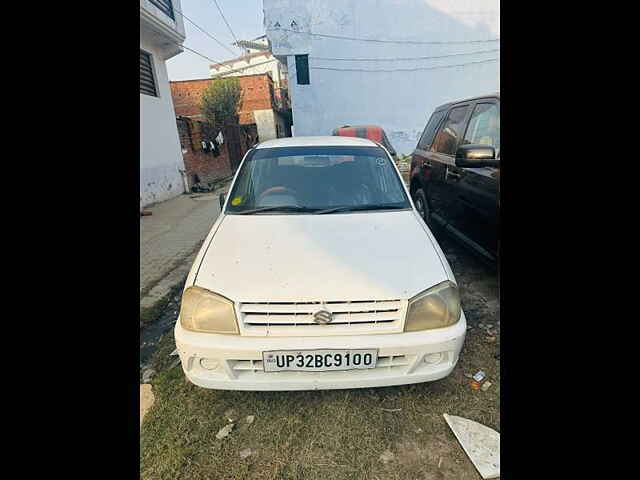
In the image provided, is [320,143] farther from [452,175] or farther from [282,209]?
[452,175]

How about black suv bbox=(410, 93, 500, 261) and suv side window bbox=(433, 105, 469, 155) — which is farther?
suv side window bbox=(433, 105, 469, 155)

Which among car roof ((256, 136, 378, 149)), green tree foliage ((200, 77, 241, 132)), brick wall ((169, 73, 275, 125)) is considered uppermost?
brick wall ((169, 73, 275, 125))

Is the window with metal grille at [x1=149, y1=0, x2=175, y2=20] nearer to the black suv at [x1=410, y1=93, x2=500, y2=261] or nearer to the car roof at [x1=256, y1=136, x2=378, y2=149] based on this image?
the car roof at [x1=256, y1=136, x2=378, y2=149]

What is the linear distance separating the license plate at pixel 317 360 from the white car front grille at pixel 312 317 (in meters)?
0.09

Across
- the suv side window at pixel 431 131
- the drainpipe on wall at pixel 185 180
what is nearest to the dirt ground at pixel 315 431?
the suv side window at pixel 431 131

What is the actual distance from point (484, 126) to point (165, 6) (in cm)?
860

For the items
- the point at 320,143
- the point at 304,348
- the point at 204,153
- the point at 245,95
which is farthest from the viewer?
the point at 245,95

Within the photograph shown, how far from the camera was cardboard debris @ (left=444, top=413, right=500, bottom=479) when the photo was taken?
1.47 metres

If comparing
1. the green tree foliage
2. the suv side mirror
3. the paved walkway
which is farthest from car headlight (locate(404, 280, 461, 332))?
the green tree foliage

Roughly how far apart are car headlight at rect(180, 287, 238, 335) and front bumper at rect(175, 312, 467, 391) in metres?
0.04

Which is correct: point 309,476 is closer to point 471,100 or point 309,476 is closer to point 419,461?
point 419,461

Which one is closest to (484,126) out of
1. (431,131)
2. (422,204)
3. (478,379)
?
(431,131)

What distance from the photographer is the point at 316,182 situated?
2.59 m
